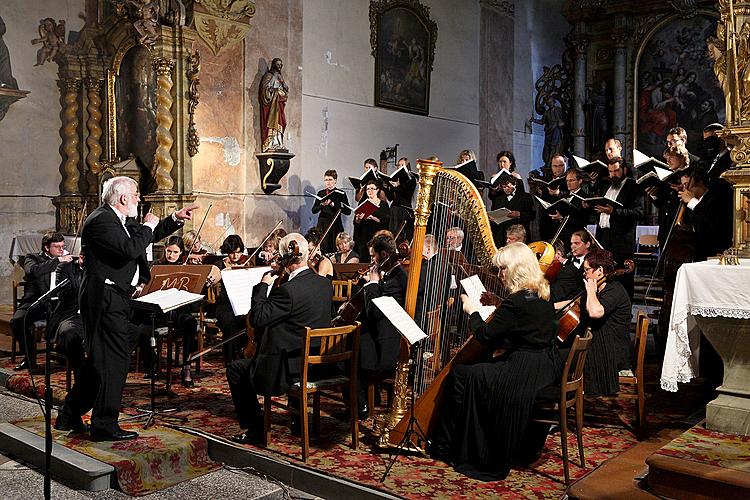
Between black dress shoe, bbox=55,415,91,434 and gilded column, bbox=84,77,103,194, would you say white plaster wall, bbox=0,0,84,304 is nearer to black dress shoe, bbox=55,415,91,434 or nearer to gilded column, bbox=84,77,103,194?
gilded column, bbox=84,77,103,194

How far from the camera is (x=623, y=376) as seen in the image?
17.8ft

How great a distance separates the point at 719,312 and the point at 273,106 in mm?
8465

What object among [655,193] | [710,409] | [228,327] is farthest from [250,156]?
[710,409]

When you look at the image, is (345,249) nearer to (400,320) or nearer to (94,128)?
(400,320)

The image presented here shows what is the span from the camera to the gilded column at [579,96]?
632 inches

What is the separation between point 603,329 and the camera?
540 centimetres

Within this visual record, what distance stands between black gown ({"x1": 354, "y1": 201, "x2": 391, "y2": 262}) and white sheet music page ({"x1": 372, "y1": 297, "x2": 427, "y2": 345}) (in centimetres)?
597

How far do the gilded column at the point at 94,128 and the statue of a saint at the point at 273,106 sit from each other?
2.57 m

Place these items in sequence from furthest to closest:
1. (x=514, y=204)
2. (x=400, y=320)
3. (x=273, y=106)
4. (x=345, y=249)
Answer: (x=273, y=106) → (x=514, y=204) → (x=345, y=249) → (x=400, y=320)

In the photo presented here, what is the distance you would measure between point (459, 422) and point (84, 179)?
31.9 feet

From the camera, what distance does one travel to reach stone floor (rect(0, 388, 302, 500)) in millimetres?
4551

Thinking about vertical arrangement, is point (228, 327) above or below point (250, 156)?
below

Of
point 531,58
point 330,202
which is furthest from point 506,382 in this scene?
point 531,58

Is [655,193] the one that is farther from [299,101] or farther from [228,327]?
[299,101]
